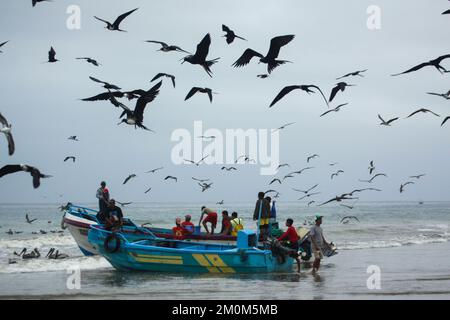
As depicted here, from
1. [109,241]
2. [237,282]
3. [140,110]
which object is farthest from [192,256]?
[140,110]

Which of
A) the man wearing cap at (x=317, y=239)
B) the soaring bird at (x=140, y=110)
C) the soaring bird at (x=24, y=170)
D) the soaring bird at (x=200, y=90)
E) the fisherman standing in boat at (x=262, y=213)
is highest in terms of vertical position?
the soaring bird at (x=200, y=90)

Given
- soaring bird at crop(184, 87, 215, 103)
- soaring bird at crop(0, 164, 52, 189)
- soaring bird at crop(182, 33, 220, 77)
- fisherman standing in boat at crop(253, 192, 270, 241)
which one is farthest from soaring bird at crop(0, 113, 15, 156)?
fisherman standing in boat at crop(253, 192, 270, 241)

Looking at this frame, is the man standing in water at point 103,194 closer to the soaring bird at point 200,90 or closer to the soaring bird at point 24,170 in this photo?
the soaring bird at point 200,90

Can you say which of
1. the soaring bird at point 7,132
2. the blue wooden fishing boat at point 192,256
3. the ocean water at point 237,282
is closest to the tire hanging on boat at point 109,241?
the blue wooden fishing boat at point 192,256

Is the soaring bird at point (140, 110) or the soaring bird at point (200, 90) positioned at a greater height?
the soaring bird at point (200, 90)

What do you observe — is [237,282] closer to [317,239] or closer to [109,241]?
[317,239]

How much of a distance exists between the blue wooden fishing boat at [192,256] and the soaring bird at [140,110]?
568 cm

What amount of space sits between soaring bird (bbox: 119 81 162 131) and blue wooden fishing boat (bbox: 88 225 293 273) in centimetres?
568

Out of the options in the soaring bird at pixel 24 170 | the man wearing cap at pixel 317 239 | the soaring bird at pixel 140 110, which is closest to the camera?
the soaring bird at pixel 24 170

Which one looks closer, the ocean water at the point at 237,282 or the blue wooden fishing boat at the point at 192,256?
the ocean water at the point at 237,282

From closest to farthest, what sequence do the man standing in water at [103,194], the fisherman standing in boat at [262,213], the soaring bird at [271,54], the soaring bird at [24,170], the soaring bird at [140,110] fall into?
the soaring bird at [24,170] < the soaring bird at [140,110] < the soaring bird at [271,54] < the fisherman standing in boat at [262,213] < the man standing in water at [103,194]

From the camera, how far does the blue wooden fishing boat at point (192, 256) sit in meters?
16.9
